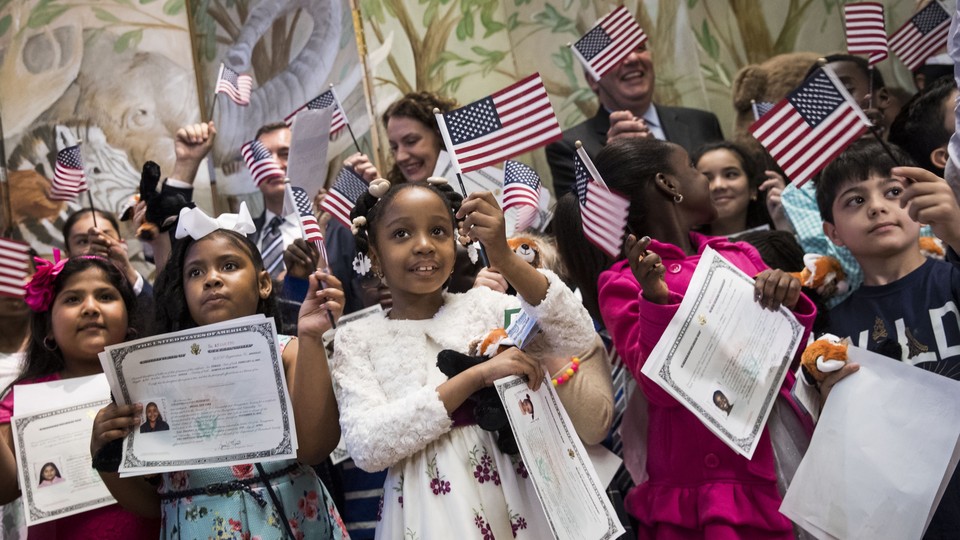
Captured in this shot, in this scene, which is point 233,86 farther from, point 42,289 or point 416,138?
point 42,289

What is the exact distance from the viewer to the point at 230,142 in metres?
5.83

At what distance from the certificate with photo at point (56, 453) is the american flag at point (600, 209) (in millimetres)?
1546

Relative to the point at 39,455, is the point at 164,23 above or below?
above

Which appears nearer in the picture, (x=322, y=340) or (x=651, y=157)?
(x=322, y=340)

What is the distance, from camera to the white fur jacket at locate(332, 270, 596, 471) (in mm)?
2332

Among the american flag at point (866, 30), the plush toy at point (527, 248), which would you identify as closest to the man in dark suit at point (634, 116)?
the american flag at point (866, 30)

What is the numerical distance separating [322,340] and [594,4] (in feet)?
12.2

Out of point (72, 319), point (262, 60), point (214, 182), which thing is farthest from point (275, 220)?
point (262, 60)

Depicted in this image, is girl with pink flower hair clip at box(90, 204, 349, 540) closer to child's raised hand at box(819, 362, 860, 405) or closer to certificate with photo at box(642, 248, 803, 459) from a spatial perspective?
certificate with photo at box(642, 248, 803, 459)

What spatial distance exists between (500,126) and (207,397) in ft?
3.85

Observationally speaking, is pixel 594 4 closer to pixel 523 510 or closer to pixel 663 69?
pixel 663 69

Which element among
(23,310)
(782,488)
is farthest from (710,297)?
(23,310)

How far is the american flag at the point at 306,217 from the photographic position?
9.84 ft

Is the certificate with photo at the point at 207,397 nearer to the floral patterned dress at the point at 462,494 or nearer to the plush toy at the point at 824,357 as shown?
the floral patterned dress at the point at 462,494
